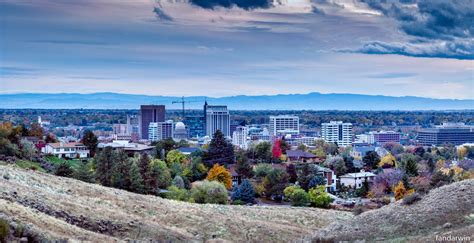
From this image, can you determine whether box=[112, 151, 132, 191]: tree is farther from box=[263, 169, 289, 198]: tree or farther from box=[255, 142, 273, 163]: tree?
box=[255, 142, 273, 163]: tree

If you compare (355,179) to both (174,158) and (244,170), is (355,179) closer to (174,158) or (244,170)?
(244,170)

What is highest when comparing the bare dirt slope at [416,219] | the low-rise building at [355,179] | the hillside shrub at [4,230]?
the hillside shrub at [4,230]

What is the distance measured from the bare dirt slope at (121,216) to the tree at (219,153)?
142ft

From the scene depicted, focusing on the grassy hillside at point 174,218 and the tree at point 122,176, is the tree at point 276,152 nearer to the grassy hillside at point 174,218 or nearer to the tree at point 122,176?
the tree at point 122,176

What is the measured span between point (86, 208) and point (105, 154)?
94.4 ft

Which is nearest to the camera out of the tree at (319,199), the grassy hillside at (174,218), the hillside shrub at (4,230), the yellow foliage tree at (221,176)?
the hillside shrub at (4,230)

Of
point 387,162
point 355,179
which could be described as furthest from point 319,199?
point 387,162

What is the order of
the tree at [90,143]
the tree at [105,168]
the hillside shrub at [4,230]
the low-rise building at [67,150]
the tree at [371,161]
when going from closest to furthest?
the hillside shrub at [4,230], the tree at [105,168], the low-rise building at [67,150], the tree at [90,143], the tree at [371,161]

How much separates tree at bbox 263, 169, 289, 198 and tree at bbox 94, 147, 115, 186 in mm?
15416

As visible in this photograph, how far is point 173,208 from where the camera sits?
34.2 meters

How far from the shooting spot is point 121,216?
28984 mm

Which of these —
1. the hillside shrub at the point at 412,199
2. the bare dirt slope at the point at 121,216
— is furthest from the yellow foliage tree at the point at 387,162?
the hillside shrub at the point at 412,199

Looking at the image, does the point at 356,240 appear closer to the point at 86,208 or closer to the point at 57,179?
the point at 86,208

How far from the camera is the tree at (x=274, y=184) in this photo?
6400 cm
